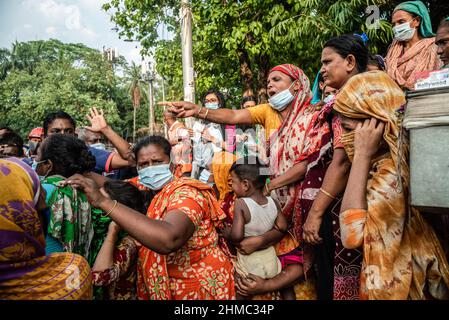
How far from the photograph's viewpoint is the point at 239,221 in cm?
269

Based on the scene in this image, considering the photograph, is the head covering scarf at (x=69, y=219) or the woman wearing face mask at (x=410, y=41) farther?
the woman wearing face mask at (x=410, y=41)

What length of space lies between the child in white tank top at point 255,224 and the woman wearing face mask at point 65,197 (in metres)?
1.02

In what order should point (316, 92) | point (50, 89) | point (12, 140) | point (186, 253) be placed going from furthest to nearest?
point (50, 89) → point (12, 140) → point (316, 92) → point (186, 253)

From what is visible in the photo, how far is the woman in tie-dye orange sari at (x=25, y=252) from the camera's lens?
4.85 feet

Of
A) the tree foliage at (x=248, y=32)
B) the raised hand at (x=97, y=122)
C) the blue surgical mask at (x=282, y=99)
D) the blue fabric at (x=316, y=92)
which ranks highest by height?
the tree foliage at (x=248, y=32)

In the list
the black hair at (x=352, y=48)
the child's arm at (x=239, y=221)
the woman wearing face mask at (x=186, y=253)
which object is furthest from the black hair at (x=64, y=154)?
the black hair at (x=352, y=48)

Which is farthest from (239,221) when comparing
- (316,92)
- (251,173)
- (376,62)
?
(376,62)

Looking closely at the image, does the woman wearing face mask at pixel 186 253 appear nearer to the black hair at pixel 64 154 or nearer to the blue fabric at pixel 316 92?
the black hair at pixel 64 154

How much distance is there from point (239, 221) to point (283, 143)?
772 millimetres

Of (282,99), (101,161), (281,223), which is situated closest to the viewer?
(281,223)

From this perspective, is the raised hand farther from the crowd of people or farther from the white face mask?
the white face mask

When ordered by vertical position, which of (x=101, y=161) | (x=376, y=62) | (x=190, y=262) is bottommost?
(x=190, y=262)

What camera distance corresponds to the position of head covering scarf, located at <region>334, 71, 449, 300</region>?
160cm

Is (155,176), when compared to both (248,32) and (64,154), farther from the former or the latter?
(248,32)
